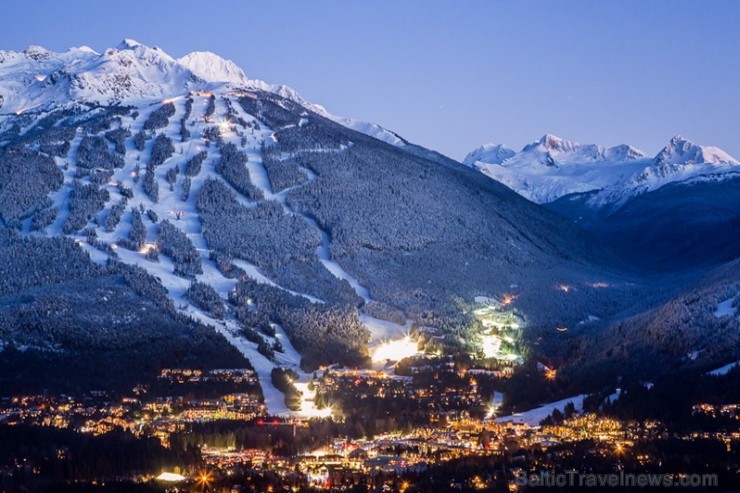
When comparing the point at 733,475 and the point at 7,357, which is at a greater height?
the point at 7,357

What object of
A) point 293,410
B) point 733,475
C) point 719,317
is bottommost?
point 733,475

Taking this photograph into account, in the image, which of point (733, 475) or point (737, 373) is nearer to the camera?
point (733, 475)

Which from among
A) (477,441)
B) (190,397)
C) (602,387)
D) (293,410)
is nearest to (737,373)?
(602,387)

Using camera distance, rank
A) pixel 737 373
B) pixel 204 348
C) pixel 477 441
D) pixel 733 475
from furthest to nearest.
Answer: pixel 204 348 < pixel 737 373 < pixel 477 441 < pixel 733 475

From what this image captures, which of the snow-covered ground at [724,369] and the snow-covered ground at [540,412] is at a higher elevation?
the snow-covered ground at [724,369]

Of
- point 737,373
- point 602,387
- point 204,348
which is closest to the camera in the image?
point 737,373

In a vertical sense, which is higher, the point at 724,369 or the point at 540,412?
the point at 724,369

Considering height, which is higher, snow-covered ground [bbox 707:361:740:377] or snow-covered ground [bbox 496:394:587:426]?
snow-covered ground [bbox 707:361:740:377]

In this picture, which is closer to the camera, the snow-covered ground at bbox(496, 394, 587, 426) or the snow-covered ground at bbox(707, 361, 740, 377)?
the snow-covered ground at bbox(496, 394, 587, 426)

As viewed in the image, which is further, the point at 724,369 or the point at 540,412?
the point at 724,369

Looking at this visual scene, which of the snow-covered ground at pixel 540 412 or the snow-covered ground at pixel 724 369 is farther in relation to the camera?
the snow-covered ground at pixel 724 369

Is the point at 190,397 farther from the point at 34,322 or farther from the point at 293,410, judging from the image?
the point at 34,322
